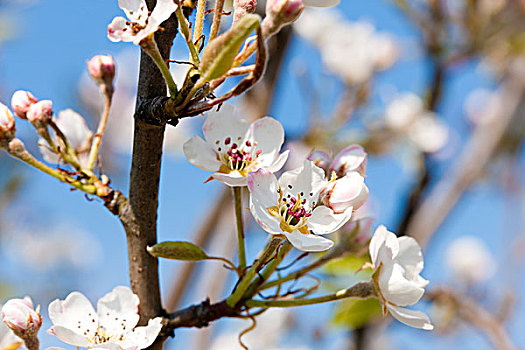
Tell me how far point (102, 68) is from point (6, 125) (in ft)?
0.41

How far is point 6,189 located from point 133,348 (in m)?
1.75

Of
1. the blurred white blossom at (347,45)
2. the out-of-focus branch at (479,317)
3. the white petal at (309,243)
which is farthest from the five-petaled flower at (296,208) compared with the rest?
the blurred white blossom at (347,45)

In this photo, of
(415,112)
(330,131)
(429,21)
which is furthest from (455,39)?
(330,131)

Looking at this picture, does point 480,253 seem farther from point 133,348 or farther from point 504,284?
point 133,348

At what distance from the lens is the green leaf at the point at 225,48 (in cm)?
35

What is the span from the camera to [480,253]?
2.69 metres

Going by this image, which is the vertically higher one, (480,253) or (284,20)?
(284,20)

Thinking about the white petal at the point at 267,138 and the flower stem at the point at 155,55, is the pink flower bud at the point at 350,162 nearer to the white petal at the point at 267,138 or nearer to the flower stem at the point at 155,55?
the white petal at the point at 267,138

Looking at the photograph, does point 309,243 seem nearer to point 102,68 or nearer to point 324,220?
point 324,220

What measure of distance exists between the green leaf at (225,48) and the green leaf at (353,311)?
584mm

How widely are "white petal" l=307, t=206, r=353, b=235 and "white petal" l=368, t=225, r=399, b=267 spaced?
35 millimetres

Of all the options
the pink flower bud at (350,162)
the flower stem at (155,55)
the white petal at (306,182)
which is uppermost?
the flower stem at (155,55)

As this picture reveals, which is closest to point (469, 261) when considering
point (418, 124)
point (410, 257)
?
point (418, 124)

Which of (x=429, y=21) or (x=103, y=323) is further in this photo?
(x=429, y=21)
